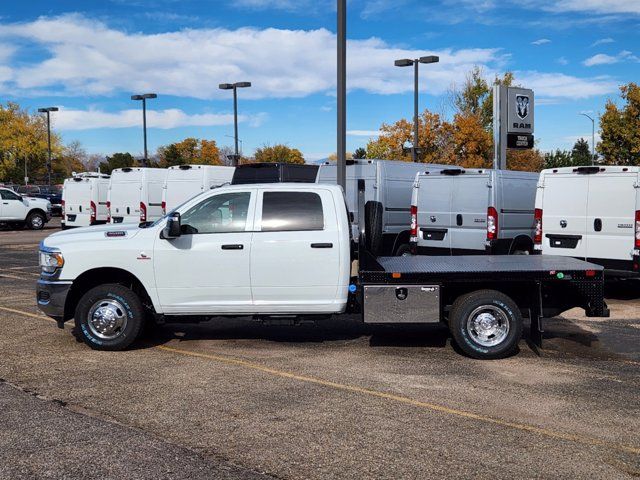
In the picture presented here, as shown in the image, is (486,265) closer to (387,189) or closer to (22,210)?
(387,189)

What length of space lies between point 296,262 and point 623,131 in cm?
3947

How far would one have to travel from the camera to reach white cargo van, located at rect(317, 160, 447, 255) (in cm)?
1474

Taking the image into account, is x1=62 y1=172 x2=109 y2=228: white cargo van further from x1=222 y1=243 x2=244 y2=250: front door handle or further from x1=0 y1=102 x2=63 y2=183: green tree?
x1=0 y1=102 x2=63 y2=183: green tree

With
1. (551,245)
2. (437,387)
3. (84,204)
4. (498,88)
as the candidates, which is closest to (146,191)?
(84,204)

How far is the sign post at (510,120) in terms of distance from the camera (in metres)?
20.2

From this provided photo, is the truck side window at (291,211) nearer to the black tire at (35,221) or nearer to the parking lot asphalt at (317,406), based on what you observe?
the parking lot asphalt at (317,406)


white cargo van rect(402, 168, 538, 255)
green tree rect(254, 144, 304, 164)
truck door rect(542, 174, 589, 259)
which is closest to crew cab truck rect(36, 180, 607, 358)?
A: truck door rect(542, 174, 589, 259)

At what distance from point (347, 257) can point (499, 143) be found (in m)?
13.7

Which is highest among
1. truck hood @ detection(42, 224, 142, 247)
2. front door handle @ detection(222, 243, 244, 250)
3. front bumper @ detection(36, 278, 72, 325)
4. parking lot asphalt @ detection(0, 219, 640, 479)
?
truck hood @ detection(42, 224, 142, 247)

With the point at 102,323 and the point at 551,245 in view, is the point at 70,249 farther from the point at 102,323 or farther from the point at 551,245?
the point at 551,245

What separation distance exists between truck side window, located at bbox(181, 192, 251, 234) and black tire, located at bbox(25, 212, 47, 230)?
2666 centimetres

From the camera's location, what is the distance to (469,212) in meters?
13.2

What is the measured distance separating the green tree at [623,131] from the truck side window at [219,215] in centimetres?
3830

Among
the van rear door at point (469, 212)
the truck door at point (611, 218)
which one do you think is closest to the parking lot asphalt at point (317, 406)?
the truck door at point (611, 218)
